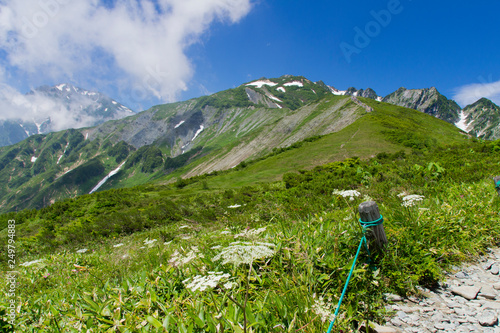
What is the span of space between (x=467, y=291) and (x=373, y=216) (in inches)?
54.0

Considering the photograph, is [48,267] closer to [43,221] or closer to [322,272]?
[322,272]

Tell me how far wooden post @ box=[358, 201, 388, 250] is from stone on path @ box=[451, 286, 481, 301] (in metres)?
0.94

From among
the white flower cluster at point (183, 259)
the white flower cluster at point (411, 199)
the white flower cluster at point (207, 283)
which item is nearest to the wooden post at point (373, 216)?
Result: the white flower cluster at point (411, 199)

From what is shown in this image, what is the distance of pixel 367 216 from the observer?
9.85 ft

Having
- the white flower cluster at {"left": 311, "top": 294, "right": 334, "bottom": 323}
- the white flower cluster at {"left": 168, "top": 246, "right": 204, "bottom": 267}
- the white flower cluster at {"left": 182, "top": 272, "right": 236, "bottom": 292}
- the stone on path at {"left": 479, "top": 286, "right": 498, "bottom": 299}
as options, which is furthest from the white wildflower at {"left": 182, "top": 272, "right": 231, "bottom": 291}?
the stone on path at {"left": 479, "top": 286, "right": 498, "bottom": 299}

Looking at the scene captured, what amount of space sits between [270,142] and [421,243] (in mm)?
66880

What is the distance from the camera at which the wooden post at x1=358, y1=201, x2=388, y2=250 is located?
2992 millimetres

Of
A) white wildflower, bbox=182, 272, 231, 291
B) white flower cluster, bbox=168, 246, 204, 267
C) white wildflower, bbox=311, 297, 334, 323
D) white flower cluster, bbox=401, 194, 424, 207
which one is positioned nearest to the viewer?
white wildflower, bbox=182, 272, 231, 291

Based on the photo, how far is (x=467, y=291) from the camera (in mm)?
2844

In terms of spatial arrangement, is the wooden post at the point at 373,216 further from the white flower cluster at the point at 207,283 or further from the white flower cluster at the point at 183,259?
the white flower cluster at the point at 183,259

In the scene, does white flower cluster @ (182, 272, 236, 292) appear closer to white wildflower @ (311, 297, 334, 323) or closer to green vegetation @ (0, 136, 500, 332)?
green vegetation @ (0, 136, 500, 332)

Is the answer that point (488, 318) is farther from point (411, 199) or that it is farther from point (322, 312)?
point (411, 199)

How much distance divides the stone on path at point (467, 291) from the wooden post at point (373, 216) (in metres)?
0.94

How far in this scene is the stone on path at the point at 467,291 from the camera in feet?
9.07
